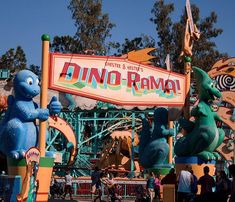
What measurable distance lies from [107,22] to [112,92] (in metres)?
35.6

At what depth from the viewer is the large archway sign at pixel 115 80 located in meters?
14.4

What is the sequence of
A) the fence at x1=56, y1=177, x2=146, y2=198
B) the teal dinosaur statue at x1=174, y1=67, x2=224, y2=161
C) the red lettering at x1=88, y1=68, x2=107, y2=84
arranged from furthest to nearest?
the fence at x1=56, y1=177, x2=146, y2=198
the teal dinosaur statue at x1=174, y1=67, x2=224, y2=161
the red lettering at x1=88, y1=68, x2=107, y2=84

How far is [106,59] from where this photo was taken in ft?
49.1

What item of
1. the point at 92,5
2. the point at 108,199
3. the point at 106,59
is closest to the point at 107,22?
the point at 92,5

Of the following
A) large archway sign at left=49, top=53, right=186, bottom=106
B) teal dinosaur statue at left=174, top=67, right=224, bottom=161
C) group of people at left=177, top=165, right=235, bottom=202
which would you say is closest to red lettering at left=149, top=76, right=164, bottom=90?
large archway sign at left=49, top=53, right=186, bottom=106

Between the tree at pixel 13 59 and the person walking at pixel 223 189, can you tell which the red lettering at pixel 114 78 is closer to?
the person walking at pixel 223 189

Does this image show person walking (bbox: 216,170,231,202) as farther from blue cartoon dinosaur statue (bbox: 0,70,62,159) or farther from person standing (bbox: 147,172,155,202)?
person standing (bbox: 147,172,155,202)

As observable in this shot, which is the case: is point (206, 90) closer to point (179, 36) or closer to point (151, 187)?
point (151, 187)

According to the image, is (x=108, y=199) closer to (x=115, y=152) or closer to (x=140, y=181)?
(x=140, y=181)

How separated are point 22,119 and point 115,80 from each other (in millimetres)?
2599

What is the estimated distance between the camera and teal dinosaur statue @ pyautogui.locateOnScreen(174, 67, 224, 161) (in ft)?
52.6

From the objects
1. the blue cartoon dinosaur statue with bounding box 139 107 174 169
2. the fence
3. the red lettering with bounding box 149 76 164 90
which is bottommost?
the fence

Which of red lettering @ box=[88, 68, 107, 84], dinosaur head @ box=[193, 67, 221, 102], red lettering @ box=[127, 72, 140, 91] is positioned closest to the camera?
red lettering @ box=[88, 68, 107, 84]

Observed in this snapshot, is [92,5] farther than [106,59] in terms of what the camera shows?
Yes
